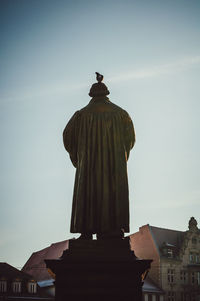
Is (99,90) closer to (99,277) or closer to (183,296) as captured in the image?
(99,277)

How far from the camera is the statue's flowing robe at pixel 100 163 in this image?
6109 millimetres

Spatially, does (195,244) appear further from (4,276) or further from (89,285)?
(89,285)

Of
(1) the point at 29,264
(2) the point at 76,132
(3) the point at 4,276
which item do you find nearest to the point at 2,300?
(3) the point at 4,276

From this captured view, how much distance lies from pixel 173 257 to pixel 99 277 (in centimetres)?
4201

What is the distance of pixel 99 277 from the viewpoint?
5215mm

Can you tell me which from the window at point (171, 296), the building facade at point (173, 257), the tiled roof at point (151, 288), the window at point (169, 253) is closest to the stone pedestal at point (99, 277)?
the tiled roof at point (151, 288)

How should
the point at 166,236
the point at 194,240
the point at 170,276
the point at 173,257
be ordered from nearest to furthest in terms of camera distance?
the point at 170,276 → the point at 173,257 → the point at 194,240 → the point at 166,236

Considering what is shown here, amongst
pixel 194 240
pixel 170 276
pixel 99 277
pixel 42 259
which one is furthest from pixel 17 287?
pixel 99 277

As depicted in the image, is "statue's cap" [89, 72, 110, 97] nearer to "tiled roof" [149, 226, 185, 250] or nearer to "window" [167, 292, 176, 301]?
"window" [167, 292, 176, 301]

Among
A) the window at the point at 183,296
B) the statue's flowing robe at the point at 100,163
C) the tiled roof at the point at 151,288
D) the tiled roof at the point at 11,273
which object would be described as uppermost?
the statue's flowing robe at the point at 100,163

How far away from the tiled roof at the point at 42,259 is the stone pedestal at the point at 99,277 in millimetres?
35920

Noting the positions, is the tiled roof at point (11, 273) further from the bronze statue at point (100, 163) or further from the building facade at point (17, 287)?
the bronze statue at point (100, 163)

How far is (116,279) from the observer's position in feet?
17.1

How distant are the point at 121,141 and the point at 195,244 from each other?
1698 inches
